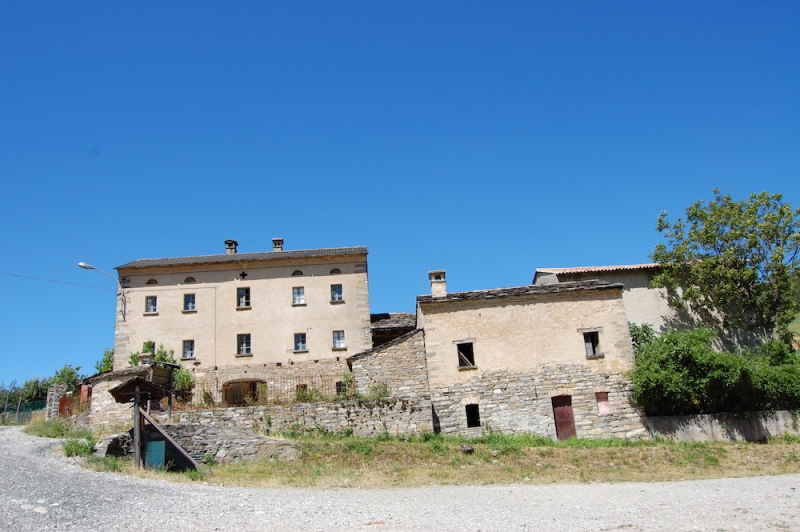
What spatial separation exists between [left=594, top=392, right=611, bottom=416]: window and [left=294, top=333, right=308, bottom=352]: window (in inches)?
597

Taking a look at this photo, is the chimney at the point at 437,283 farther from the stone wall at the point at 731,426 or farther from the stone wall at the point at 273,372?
the stone wall at the point at 731,426

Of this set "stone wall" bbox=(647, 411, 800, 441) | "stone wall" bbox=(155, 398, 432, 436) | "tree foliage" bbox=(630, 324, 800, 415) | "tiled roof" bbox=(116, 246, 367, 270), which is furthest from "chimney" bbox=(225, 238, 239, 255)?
"stone wall" bbox=(647, 411, 800, 441)

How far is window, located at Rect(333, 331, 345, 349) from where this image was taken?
31370 mm

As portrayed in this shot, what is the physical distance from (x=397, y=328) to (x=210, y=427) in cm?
1344

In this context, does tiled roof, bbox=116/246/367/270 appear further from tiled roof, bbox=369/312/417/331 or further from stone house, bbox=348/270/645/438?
stone house, bbox=348/270/645/438

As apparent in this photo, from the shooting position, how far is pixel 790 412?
21609mm

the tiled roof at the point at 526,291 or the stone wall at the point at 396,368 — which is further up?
the tiled roof at the point at 526,291

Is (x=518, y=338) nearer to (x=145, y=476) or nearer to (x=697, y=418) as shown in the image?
(x=697, y=418)

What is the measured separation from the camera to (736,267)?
93.5 ft

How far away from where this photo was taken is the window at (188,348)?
31.5 meters

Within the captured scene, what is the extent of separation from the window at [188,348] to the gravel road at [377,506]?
1622cm

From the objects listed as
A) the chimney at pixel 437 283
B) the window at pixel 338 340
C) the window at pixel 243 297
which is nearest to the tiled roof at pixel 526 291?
the chimney at pixel 437 283

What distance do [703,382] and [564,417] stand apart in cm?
491

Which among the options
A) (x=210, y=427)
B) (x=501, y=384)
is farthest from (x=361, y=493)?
(x=501, y=384)
